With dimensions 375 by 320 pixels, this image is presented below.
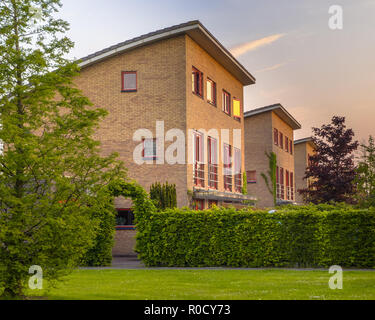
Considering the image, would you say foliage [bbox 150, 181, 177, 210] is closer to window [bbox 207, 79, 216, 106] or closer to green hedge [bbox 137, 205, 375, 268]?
green hedge [bbox 137, 205, 375, 268]

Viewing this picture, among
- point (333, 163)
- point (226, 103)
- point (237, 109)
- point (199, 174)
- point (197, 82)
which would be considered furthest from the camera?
point (333, 163)

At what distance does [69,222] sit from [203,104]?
1941cm

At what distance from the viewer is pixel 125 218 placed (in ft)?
89.8

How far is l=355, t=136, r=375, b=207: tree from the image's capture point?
1886 centimetres

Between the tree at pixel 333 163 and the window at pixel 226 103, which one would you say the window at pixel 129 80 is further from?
the tree at pixel 333 163

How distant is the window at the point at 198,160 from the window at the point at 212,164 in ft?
3.94

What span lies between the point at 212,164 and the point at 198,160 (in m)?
2.24

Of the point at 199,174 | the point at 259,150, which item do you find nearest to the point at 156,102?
the point at 199,174

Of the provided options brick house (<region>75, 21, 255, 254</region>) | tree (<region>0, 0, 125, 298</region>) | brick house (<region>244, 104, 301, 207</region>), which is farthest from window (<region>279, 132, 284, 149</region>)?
tree (<region>0, 0, 125, 298</region>)

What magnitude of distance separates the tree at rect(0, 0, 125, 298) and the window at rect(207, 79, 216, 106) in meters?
19.6

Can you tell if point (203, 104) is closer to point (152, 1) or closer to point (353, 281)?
point (152, 1)

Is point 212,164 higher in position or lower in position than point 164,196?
higher

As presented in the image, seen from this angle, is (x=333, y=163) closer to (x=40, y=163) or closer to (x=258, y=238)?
(x=258, y=238)
